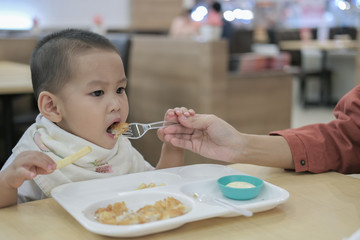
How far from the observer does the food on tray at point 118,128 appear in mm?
1159

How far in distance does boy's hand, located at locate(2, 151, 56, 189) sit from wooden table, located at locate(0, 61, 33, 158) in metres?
1.56

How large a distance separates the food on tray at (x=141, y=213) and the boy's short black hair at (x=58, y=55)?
0.42 meters

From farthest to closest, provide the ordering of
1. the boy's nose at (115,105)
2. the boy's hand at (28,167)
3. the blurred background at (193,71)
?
the blurred background at (193,71) → the boy's nose at (115,105) → the boy's hand at (28,167)

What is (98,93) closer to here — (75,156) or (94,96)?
(94,96)

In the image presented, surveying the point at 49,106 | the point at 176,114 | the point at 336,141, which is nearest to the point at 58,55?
the point at 49,106

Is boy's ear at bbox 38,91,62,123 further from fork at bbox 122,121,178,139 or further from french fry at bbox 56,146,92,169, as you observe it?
french fry at bbox 56,146,92,169

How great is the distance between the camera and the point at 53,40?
1200mm

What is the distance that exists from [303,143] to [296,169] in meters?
0.09

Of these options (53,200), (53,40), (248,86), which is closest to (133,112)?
(248,86)

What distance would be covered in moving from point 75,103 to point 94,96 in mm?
52

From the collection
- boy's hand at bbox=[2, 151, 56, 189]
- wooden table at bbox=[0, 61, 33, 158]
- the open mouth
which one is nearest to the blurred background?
wooden table at bbox=[0, 61, 33, 158]

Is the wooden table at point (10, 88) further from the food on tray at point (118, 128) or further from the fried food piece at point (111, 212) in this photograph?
the fried food piece at point (111, 212)

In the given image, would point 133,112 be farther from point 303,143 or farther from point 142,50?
point 303,143

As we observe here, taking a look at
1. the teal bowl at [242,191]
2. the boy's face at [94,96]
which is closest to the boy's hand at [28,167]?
the boy's face at [94,96]
